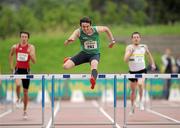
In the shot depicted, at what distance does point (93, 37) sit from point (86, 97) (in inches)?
570

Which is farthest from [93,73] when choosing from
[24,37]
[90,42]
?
[24,37]

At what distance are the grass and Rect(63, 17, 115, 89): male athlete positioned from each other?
19.6 m

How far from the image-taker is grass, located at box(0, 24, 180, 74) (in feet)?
112

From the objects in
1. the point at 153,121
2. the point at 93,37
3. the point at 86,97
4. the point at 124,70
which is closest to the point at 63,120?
the point at 153,121

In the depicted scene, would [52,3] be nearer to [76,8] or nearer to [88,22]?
[76,8]

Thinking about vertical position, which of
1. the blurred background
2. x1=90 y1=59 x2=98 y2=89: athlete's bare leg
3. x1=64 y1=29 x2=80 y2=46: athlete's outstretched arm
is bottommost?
x1=90 y1=59 x2=98 y2=89: athlete's bare leg

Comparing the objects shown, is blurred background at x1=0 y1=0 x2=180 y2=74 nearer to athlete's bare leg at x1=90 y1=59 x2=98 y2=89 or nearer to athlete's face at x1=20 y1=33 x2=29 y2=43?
athlete's face at x1=20 y1=33 x2=29 y2=43

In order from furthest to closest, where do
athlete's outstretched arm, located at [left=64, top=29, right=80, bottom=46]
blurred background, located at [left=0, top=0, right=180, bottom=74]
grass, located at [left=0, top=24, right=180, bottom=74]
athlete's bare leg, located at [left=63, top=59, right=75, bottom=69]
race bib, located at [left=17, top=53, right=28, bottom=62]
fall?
1. blurred background, located at [left=0, top=0, right=180, bottom=74]
2. grass, located at [left=0, top=24, right=180, bottom=74]
3. race bib, located at [left=17, top=53, right=28, bottom=62]
4. athlete's bare leg, located at [left=63, top=59, right=75, bottom=69]
5. athlete's outstretched arm, located at [left=64, top=29, right=80, bottom=46]

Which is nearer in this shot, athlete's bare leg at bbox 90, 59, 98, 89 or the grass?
athlete's bare leg at bbox 90, 59, 98, 89

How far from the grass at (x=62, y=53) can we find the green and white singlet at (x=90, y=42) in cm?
1966

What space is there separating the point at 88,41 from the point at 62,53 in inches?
928

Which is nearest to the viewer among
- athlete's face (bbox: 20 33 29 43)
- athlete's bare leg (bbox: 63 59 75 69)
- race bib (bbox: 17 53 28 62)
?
athlete's bare leg (bbox: 63 59 75 69)

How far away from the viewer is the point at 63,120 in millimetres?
15023

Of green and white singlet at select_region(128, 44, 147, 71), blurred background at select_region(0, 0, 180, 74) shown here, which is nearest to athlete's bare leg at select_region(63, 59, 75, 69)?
green and white singlet at select_region(128, 44, 147, 71)
